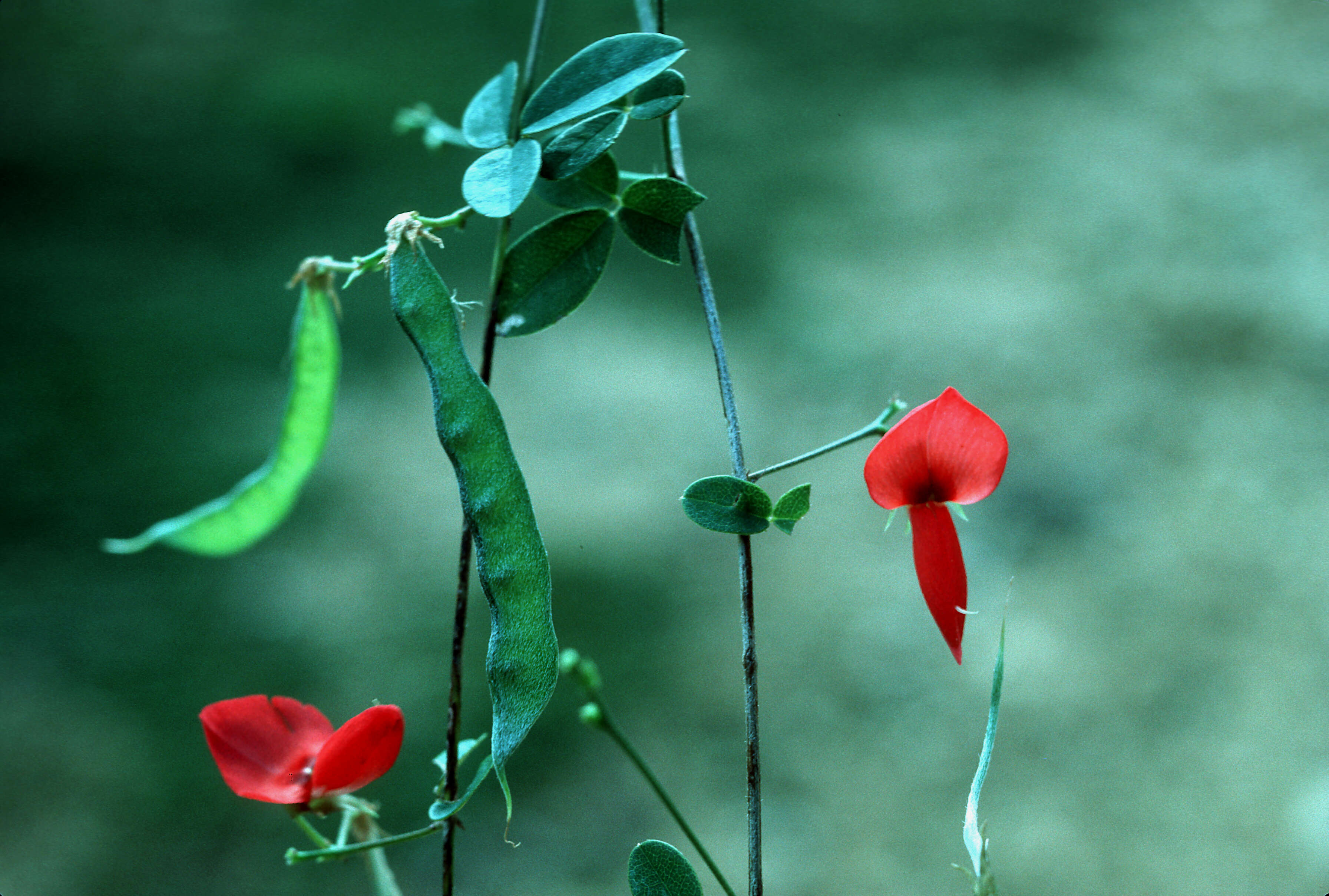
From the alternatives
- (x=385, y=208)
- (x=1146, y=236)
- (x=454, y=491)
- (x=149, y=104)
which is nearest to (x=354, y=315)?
(x=385, y=208)

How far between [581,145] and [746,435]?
4.11 feet

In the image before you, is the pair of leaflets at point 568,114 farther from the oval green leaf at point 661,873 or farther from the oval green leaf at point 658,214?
the oval green leaf at point 661,873

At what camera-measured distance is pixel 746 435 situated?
60.6 inches

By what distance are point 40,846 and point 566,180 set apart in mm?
1066

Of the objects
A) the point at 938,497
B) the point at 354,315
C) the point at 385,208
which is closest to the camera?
the point at 938,497

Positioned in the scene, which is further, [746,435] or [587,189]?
[746,435]

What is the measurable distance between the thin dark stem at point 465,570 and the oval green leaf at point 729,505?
63 millimetres

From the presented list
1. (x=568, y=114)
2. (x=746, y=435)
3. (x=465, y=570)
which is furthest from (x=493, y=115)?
(x=746, y=435)

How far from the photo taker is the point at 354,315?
68.5 inches

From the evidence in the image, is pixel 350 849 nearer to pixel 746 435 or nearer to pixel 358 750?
pixel 358 750

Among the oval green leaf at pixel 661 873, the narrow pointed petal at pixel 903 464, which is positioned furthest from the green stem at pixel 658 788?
the narrow pointed petal at pixel 903 464

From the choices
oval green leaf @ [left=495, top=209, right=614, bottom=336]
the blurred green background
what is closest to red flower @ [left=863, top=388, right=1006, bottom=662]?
oval green leaf @ [left=495, top=209, right=614, bottom=336]

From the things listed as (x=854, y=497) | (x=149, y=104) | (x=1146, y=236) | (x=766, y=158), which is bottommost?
(x=854, y=497)

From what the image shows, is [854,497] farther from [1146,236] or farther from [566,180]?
[566,180]
